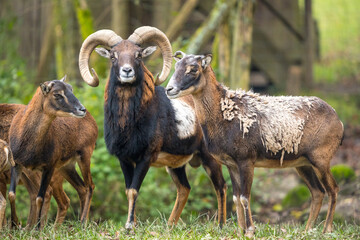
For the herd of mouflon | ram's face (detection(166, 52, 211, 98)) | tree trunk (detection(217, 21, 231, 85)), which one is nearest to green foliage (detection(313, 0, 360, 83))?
tree trunk (detection(217, 21, 231, 85))

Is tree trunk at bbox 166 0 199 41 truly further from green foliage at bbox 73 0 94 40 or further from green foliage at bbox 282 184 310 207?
green foliage at bbox 282 184 310 207

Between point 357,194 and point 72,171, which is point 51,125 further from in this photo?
point 357,194

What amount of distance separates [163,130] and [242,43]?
5.53 m

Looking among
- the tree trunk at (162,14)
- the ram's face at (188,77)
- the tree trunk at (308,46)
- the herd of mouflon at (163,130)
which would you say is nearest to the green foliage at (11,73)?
the tree trunk at (162,14)

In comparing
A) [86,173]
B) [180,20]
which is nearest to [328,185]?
[86,173]

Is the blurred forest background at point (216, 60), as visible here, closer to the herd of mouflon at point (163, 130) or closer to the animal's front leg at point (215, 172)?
the animal's front leg at point (215, 172)

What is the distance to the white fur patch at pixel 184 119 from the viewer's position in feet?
31.2

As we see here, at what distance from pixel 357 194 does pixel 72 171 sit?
233 inches

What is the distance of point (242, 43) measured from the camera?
46.1ft

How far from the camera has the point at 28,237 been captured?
8.04 m

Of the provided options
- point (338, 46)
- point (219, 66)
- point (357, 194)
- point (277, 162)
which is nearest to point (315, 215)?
point (277, 162)

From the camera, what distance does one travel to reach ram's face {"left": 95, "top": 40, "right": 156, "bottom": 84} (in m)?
8.73

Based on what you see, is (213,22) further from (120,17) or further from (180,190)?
(180,190)

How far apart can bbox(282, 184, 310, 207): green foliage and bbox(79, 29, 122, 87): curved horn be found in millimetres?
6693
